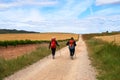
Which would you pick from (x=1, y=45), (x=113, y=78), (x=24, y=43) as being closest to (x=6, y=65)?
(x=113, y=78)

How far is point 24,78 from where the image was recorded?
15898 mm

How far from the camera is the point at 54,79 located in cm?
1552

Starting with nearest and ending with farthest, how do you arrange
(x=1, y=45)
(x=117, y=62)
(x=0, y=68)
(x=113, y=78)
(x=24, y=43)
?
(x=113, y=78), (x=0, y=68), (x=117, y=62), (x=1, y=45), (x=24, y=43)

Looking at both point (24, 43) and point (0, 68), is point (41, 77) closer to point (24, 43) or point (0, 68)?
point (0, 68)

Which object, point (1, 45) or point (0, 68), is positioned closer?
point (0, 68)

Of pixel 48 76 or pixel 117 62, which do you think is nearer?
pixel 48 76

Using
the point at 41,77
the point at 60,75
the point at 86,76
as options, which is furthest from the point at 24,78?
the point at 86,76

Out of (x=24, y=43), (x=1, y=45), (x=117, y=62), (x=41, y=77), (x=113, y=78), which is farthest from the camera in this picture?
(x=24, y=43)

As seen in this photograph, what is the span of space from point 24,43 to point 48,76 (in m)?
66.8

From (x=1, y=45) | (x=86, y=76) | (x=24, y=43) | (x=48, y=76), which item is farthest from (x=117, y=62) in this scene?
(x=24, y=43)

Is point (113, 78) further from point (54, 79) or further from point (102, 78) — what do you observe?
point (54, 79)

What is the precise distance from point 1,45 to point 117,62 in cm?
5387

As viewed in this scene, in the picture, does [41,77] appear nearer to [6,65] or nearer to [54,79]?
[54,79]

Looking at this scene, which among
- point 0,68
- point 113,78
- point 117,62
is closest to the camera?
point 113,78
